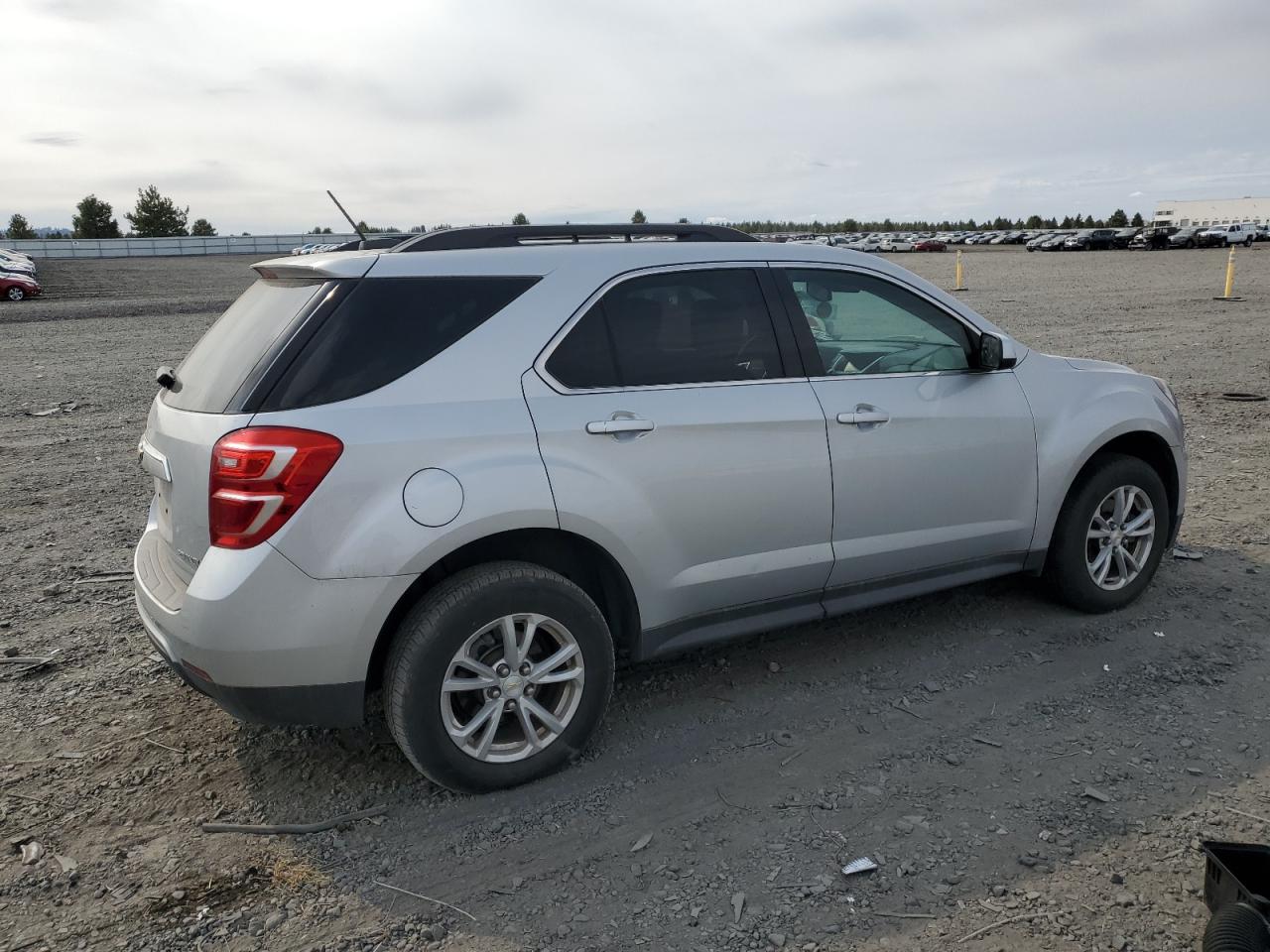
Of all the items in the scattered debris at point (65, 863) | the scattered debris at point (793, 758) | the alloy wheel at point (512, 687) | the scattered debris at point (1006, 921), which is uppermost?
the alloy wheel at point (512, 687)

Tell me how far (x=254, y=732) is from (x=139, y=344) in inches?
630

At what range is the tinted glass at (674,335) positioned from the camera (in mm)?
3717

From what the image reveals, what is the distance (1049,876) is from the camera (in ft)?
10.1

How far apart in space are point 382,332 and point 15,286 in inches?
1257

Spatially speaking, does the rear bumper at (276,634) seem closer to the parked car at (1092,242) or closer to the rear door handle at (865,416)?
the rear door handle at (865,416)

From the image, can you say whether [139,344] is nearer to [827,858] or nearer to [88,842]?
[88,842]

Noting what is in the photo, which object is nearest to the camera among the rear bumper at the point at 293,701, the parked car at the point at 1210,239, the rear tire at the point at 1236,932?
the rear tire at the point at 1236,932

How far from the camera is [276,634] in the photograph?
3172 millimetres

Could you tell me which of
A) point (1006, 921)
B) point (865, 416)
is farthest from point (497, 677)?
point (865, 416)

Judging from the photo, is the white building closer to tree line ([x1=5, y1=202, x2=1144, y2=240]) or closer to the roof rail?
tree line ([x1=5, y1=202, x2=1144, y2=240])

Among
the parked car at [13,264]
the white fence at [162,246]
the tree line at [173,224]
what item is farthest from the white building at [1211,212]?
the parked car at [13,264]

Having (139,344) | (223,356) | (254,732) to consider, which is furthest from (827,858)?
(139,344)

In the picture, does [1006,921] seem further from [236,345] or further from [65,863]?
[236,345]

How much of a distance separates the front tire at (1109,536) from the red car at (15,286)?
107ft
